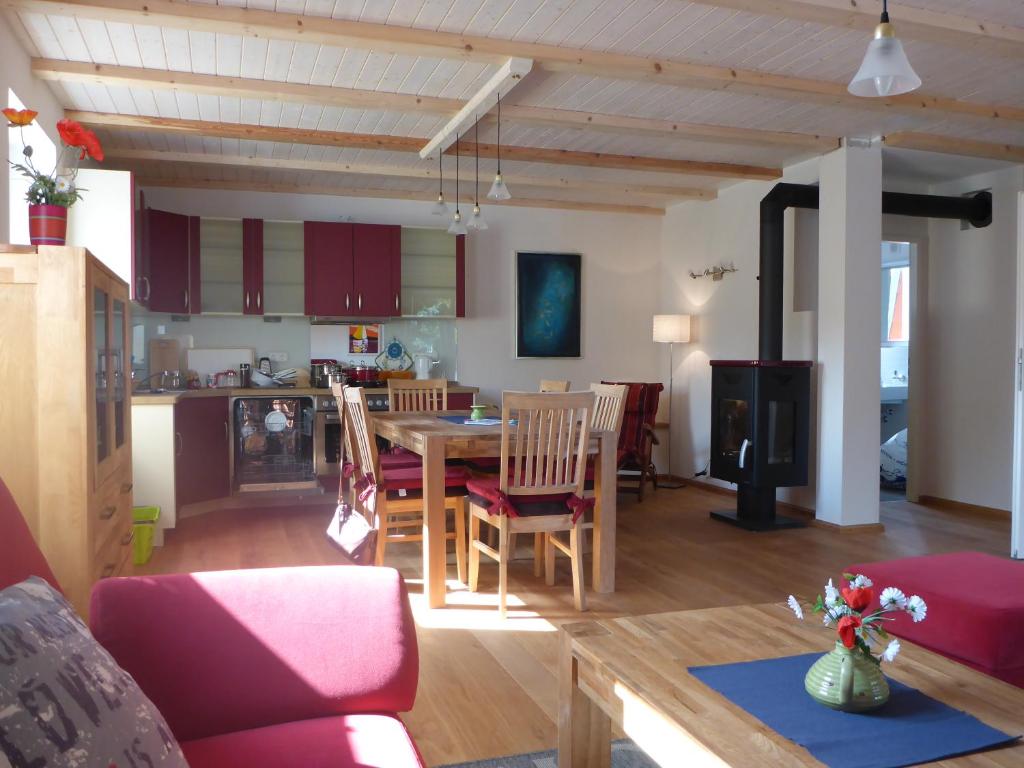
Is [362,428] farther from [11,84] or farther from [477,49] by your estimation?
[11,84]

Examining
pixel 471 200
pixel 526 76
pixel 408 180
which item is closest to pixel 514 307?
pixel 471 200

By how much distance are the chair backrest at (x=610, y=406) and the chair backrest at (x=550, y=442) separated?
80 cm

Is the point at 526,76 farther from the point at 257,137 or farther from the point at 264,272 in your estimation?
the point at 264,272

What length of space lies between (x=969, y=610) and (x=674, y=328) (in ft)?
16.2

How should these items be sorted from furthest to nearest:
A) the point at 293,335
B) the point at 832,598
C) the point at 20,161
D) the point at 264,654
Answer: the point at 293,335, the point at 20,161, the point at 832,598, the point at 264,654

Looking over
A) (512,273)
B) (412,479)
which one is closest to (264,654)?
(412,479)

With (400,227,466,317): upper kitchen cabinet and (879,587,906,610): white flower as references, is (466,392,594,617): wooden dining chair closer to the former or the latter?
(879,587,906,610): white flower

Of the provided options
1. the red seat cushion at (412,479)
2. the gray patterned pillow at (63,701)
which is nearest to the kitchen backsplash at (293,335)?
the red seat cushion at (412,479)

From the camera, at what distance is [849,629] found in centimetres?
164

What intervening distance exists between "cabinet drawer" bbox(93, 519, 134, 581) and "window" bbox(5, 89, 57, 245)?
160 cm

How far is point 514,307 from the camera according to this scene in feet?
24.5

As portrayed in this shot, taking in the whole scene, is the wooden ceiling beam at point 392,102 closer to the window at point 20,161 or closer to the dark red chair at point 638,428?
the window at point 20,161

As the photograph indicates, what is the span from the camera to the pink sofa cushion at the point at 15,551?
1.42 m

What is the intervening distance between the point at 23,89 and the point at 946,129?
202 inches
